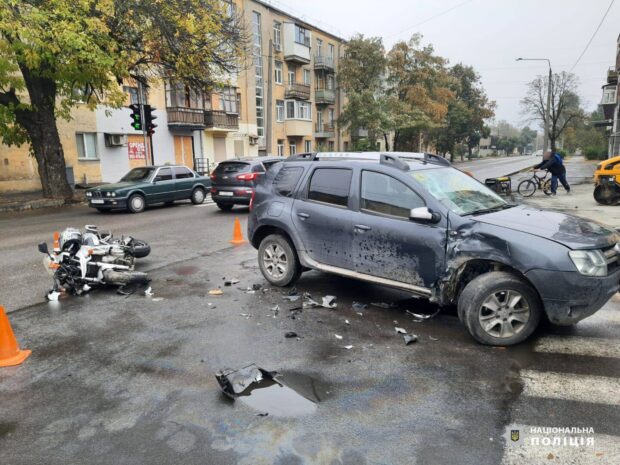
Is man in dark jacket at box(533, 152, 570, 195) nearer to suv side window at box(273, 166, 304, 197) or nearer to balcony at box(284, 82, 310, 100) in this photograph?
suv side window at box(273, 166, 304, 197)

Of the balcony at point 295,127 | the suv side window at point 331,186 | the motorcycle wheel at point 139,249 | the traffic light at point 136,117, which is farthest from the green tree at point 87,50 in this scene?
the balcony at point 295,127

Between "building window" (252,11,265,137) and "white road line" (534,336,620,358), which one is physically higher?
"building window" (252,11,265,137)

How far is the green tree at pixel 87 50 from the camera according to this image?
1240 cm

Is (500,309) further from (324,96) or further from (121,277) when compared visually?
(324,96)

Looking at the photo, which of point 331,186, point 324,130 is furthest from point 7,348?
point 324,130

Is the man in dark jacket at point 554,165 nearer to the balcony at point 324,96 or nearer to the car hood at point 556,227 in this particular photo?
the car hood at point 556,227

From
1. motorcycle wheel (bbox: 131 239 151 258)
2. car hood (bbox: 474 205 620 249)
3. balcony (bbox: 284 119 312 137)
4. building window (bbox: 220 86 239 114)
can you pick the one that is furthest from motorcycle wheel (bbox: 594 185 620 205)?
balcony (bbox: 284 119 312 137)

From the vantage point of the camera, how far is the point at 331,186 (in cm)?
566

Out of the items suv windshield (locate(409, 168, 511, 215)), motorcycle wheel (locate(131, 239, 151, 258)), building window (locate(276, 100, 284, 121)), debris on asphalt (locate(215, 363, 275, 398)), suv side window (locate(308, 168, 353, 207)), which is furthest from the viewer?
building window (locate(276, 100, 284, 121))

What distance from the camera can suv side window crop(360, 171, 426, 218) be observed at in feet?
16.0

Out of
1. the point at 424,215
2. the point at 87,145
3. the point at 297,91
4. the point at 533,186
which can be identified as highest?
the point at 297,91

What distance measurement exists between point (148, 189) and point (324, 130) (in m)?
35.4

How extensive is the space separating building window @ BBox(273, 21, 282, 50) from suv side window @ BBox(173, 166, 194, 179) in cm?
2670

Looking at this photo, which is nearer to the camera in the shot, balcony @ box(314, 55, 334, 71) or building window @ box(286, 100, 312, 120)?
building window @ box(286, 100, 312, 120)
